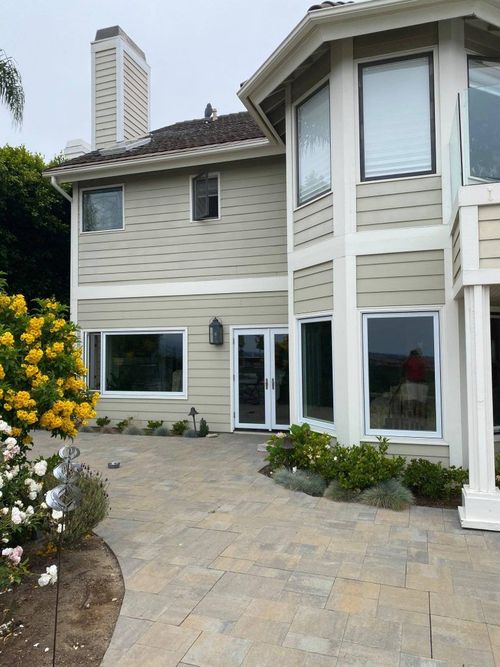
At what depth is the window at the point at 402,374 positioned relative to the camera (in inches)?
218

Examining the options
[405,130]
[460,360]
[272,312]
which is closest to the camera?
[460,360]

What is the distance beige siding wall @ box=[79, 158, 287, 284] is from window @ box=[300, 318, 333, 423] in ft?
7.77

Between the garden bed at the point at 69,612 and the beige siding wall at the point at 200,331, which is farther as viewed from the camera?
the beige siding wall at the point at 200,331

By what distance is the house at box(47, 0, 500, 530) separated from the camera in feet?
15.5

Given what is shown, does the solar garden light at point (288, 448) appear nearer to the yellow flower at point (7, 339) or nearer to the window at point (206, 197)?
the yellow flower at point (7, 339)

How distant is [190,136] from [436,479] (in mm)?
8534

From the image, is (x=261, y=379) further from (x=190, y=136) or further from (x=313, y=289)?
(x=190, y=136)

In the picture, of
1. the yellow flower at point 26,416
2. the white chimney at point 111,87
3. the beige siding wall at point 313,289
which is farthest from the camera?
the white chimney at point 111,87

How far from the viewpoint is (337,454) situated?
549cm

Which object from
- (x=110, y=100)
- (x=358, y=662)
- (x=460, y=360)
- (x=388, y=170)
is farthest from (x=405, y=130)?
(x=110, y=100)

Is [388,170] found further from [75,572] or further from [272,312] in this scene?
[75,572]

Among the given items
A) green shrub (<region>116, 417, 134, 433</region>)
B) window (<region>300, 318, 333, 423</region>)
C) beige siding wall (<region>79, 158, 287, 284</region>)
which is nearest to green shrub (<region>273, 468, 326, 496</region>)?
window (<region>300, 318, 333, 423</region>)

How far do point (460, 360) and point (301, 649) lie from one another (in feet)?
12.5

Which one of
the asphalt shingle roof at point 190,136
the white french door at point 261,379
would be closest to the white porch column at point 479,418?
the white french door at point 261,379
